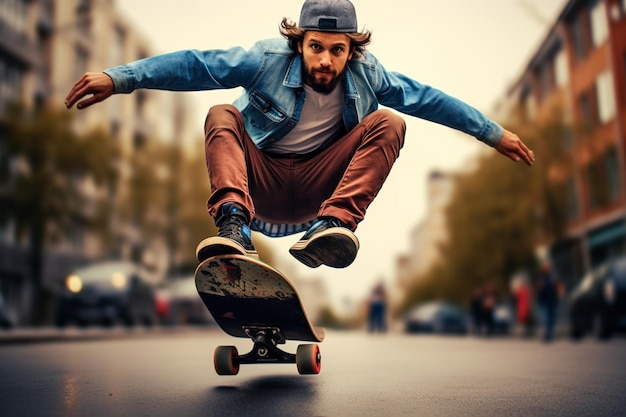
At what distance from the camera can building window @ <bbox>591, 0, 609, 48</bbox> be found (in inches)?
1206

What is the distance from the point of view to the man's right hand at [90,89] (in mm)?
3749

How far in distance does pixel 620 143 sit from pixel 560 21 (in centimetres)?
873

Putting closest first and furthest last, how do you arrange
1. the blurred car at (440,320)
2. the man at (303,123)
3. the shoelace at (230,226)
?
1. the shoelace at (230,226)
2. the man at (303,123)
3. the blurred car at (440,320)

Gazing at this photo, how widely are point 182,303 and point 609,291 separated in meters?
12.8

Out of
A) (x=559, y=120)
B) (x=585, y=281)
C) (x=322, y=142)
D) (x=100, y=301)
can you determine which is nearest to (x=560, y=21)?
(x=559, y=120)

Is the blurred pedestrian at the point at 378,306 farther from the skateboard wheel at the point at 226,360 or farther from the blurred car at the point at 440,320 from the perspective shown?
the skateboard wheel at the point at 226,360

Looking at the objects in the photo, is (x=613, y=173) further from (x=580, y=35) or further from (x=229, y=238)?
(x=229, y=238)

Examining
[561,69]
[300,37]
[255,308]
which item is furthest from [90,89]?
A: [561,69]

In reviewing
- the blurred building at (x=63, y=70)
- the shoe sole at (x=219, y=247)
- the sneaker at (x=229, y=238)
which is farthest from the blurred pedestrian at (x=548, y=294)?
the blurred building at (x=63, y=70)

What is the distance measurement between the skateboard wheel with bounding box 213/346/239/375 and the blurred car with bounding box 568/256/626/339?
1054 centimetres

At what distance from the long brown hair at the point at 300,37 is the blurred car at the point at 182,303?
53.1ft

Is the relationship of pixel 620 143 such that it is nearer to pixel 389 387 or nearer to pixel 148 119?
pixel 389 387

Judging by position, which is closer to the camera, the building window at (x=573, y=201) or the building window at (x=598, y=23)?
the building window at (x=598, y=23)

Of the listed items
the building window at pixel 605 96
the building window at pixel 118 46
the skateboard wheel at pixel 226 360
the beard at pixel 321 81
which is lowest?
the skateboard wheel at pixel 226 360
